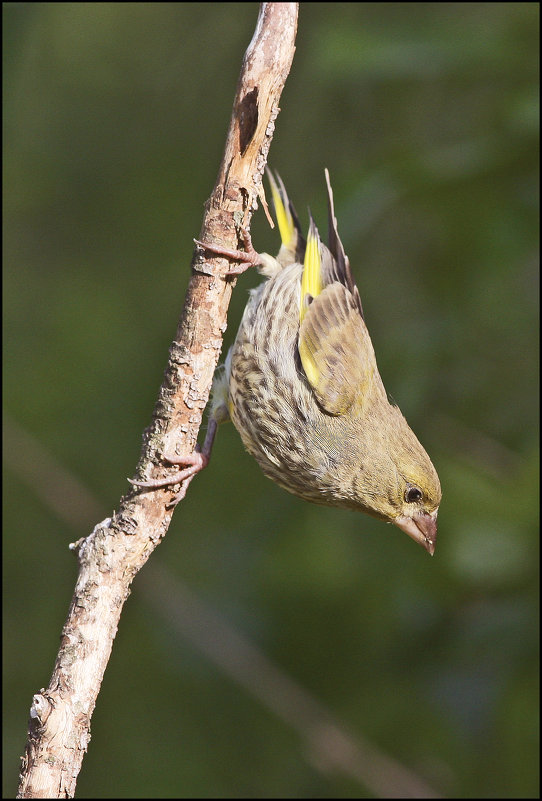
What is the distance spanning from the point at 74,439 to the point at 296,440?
2.65 metres

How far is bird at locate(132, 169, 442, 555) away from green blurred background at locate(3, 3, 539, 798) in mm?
380

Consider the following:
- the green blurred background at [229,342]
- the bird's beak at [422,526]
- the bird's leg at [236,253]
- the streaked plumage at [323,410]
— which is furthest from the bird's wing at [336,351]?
the bird's leg at [236,253]

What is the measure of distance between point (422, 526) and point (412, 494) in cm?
13

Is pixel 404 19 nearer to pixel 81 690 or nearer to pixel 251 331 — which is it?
pixel 251 331

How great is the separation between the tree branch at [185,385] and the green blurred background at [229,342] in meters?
1.30

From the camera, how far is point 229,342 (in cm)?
523

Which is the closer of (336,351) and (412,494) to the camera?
(412,494)

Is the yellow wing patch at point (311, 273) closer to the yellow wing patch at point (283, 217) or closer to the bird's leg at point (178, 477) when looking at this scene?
the yellow wing patch at point (283, 217)

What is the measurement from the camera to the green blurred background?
3.62 metres

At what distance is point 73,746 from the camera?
1.96 meters

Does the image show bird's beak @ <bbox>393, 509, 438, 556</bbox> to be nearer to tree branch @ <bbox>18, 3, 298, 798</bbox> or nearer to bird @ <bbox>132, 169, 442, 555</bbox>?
bird @ <bbox>132, 169, 442, 555</bbox>

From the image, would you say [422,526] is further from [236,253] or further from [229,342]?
[229,342]

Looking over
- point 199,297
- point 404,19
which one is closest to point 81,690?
point 199,297

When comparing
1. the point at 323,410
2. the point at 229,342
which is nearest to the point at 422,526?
the point at 323,410
